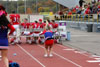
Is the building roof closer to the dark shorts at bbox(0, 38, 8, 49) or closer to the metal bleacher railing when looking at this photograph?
the metal bleacher railing

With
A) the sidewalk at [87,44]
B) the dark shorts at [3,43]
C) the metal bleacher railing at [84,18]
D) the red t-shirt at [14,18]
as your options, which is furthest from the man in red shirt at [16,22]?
the metal bleacher railing at [84,18]

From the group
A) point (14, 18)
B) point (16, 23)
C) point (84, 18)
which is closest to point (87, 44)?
point (16, 23)

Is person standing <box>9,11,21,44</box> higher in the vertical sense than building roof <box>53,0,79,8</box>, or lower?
lower

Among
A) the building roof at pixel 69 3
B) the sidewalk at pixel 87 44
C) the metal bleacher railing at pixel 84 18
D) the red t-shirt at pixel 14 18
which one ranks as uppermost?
the building roof at pixel 69 3

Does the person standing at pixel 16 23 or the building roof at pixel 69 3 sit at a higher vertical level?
the building roof at pixel 69 3

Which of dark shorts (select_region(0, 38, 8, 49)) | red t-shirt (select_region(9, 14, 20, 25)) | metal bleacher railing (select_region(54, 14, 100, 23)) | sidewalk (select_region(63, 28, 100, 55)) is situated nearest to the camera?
dark shorts (select_region(0, 38, 8, 49))

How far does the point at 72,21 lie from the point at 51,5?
81.6ft

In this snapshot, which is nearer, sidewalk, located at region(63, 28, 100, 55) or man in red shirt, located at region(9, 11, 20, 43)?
sidewalk, located at region(63, 28, 100, 55)

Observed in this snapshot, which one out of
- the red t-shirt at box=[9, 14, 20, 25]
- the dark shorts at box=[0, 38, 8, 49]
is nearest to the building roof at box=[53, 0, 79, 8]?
the red t-shirt at box=[9, 14, 20, 25]

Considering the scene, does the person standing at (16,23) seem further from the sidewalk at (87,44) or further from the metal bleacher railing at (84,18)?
the metal bleacher railing at (84,18)

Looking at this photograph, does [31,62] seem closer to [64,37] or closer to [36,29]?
[36,29]

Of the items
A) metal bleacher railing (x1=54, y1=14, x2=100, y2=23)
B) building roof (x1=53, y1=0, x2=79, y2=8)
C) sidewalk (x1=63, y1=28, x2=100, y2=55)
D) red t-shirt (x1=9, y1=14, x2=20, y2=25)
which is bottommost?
sidewalk (x1=63, y1=28, x2=100, y2=55)

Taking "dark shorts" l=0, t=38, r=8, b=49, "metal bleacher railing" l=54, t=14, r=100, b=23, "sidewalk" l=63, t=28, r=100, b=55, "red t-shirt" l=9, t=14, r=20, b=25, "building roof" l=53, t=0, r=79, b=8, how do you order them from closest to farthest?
"dark shorts" l=0, t=38, r=8, b=49
"sidewalk" l=63, t=28, r=100, b=55
"red t-shirt" l=9, t=14, r=20, b=25
"metal bleacher railing" l=54, t=14, r=100, b=23
"building roof" l=53, t=0, r=79, b=8

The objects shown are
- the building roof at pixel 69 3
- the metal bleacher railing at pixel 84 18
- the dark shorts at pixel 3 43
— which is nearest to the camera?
the dark shorts at pixel 3 43
